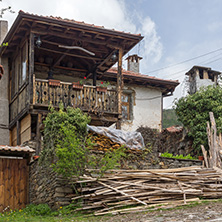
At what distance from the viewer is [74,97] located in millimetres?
14312

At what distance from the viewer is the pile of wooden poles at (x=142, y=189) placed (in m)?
9.23

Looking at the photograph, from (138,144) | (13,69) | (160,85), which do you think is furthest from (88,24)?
(160,85)

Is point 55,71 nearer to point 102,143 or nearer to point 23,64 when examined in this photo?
point 23,64

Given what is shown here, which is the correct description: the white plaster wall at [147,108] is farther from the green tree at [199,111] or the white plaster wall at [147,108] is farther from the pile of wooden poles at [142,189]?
the pile of wooden poles at [142,189]

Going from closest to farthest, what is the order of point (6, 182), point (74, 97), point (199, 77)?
1. point (6, 182)
2. point (74, 97)
3. point (199, 77)

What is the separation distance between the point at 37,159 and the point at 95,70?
6.14m

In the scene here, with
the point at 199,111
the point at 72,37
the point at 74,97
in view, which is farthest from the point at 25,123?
the point at 199,111

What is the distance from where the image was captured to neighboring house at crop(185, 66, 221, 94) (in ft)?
65.4

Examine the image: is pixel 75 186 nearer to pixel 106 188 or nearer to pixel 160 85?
pixel 106 188

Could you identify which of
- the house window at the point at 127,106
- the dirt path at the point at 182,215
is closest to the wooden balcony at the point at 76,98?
the house window at the point at 127,106

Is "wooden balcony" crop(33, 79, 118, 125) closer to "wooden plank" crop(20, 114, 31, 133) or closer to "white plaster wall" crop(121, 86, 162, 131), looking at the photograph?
"wooden plank" crop(20, 114, 31, 133)

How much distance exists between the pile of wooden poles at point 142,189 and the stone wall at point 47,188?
374 millimetres

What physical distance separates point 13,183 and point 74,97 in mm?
3846

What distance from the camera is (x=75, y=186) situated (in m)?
10.1
